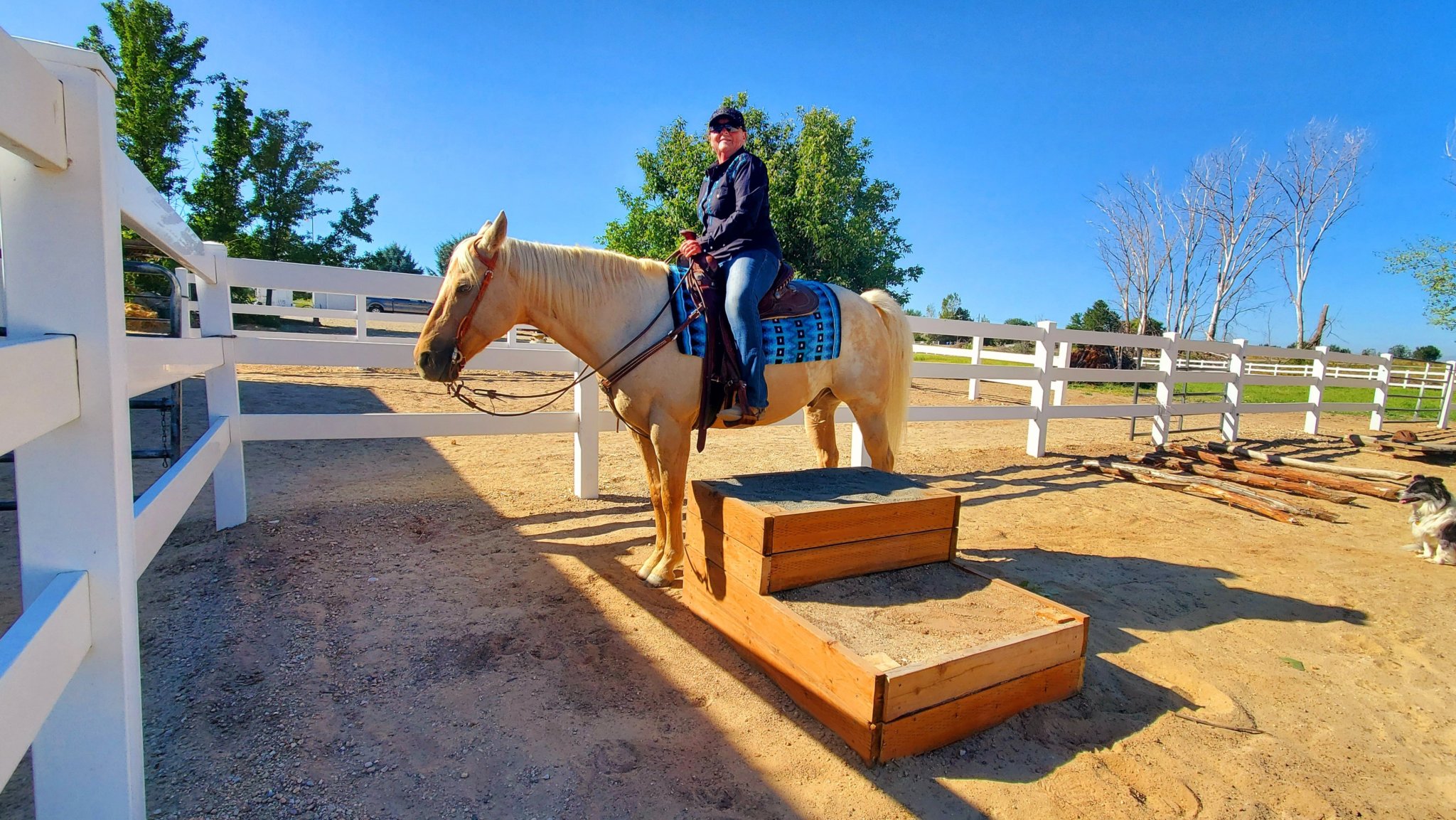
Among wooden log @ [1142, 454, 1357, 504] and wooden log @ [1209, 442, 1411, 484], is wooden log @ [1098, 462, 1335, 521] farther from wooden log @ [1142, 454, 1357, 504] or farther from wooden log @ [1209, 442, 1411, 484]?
wooden log @ [1209, 442, 1411, 484]

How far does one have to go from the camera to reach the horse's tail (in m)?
4.36

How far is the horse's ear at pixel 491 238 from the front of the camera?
9.65ft

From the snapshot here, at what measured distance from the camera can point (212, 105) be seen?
652 inches

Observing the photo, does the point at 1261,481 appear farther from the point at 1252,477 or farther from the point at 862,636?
the point at 862,636

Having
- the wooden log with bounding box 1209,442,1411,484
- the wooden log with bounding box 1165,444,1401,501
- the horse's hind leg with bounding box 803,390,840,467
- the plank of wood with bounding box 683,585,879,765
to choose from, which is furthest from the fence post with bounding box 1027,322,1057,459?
the plank of wood with bounding box 683,585,879,765

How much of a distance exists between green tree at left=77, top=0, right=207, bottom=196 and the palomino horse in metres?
18.3

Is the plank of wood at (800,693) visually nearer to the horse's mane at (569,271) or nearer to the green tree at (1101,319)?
the horse's mane at (569,271)

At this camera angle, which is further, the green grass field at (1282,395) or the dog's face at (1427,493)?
the green grass field at (1282,395)

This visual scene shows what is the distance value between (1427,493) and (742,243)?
5.82 m

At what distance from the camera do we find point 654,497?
12.0ft

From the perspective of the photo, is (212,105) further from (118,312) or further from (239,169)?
(118,312)

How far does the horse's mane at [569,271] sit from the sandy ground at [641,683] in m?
1.62

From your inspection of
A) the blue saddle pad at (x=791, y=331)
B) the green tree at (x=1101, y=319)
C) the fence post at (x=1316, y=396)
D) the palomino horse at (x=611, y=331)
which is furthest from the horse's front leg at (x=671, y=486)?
the green tree at (x=1101, y=319)

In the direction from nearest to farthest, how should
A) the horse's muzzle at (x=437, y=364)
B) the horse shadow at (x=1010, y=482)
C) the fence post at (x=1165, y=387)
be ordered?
the horse's muzzle at (x=437, y=364) → the horse shadow at (x=1010, y=482) → the fence post at (x=1165, y=387)
